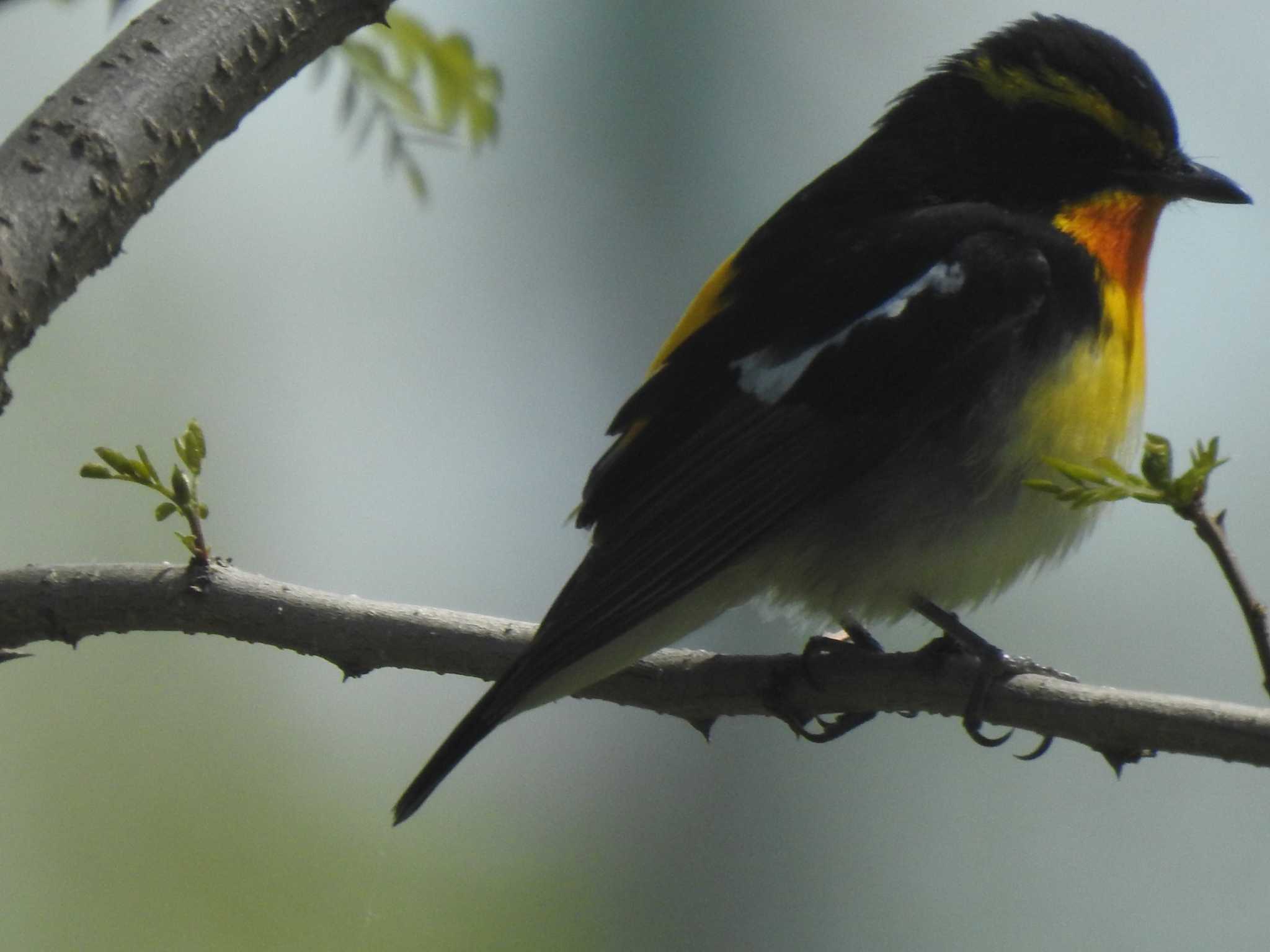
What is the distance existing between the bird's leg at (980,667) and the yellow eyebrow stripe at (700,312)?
90cm

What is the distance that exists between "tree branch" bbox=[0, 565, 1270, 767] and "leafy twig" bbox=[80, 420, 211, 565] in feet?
0.67

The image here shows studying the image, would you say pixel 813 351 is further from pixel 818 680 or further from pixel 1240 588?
pixel 1240 588

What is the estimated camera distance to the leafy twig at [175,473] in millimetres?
2471

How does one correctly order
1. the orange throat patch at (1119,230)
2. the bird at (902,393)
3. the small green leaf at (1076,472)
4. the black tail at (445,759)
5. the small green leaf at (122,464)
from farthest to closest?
1. the orange throat patch at (1119,230)
2. the bird at (902,393)
3. the black tail at (445,759)
4. the small green leaf at (122,464)
5. the small green leaf at (1076,472)

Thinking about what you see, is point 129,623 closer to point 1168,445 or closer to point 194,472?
point 194,472

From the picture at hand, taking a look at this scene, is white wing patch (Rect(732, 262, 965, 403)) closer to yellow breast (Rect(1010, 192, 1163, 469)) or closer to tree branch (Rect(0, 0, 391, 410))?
yellow breast (Rect(1010, 192, 1163, 469))

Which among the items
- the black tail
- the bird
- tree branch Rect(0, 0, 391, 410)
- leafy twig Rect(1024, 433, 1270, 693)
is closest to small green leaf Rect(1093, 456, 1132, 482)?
leafy twig Rect(1024, 433, 1270, 693)

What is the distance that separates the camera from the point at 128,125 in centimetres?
241

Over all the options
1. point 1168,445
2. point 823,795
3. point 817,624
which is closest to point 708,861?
point 823,795

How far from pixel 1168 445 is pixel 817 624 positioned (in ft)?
5.09

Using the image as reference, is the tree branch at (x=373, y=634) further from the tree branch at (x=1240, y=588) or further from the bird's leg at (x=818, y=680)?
A: the tree branch at (x=1240, y=588)

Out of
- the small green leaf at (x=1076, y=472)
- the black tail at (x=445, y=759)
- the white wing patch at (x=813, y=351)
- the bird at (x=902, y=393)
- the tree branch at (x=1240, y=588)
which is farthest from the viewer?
the white wing patch at (x=813, y=351)

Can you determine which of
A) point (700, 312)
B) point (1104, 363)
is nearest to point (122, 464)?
point (700, 312)

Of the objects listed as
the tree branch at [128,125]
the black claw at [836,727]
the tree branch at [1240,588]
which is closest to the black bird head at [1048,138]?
the black claw at [836,727]
